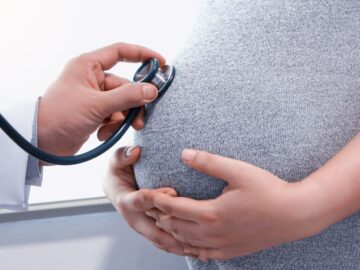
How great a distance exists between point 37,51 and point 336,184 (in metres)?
0.82

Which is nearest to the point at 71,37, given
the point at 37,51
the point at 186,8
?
the point at 37,51

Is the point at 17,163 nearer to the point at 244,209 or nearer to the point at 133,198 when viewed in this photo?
the point at 133,198

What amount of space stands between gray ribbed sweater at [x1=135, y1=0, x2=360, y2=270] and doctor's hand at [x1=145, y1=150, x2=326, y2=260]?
0.14ft

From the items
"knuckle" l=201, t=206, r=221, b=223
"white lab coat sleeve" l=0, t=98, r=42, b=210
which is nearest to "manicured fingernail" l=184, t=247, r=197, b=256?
"knuckle" l=201, t=206, r=221, b=223

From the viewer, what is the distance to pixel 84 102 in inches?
27.8

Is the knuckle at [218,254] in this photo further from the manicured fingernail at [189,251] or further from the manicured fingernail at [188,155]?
the manicured fingernail at [188,155]

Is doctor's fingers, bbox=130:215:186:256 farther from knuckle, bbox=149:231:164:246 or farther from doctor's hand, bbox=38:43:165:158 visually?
doctor's hand, bbox=38:43:165:158

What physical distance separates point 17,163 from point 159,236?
303 mm

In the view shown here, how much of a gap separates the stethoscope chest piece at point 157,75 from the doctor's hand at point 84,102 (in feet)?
0.08

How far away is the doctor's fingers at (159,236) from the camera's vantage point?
2.29ft

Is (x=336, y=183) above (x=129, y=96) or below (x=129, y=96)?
below

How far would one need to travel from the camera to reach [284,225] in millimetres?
573

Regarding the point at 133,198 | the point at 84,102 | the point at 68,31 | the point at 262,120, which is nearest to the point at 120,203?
the point at 133,198

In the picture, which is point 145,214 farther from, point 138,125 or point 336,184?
point 336,184
